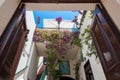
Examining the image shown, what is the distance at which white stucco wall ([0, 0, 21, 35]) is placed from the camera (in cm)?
140

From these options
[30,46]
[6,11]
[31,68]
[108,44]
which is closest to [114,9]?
[108,44]

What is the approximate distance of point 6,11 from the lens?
1.50 m

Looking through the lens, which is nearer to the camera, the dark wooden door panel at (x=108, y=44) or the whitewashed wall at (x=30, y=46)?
the dark wooden door panel at (x=108, y=44)

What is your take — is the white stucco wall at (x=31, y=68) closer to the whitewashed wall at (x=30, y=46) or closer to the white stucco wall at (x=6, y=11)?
the whitewashed wall at (x=30, y=46)

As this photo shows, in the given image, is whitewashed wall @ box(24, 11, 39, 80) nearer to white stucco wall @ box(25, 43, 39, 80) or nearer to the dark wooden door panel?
white stucco wall @ box(25, 43, 39, 80)

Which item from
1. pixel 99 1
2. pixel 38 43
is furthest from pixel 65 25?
pixel 99 1

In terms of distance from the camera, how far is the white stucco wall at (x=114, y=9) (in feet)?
4.68

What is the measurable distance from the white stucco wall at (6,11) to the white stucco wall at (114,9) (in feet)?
3.57

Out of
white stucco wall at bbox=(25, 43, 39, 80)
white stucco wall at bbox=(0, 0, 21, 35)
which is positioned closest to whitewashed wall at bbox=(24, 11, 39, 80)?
white stucco wall at bbox=(25, 43, 39, 80)

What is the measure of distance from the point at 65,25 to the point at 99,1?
11.9ft

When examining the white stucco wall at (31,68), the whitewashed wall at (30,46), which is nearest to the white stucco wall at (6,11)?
the whitewashed wall at (30,46)

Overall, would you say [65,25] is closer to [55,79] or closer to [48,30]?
[48,30]

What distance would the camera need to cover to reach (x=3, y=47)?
4.38ft

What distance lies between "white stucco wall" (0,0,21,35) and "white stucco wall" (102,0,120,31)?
109cm
